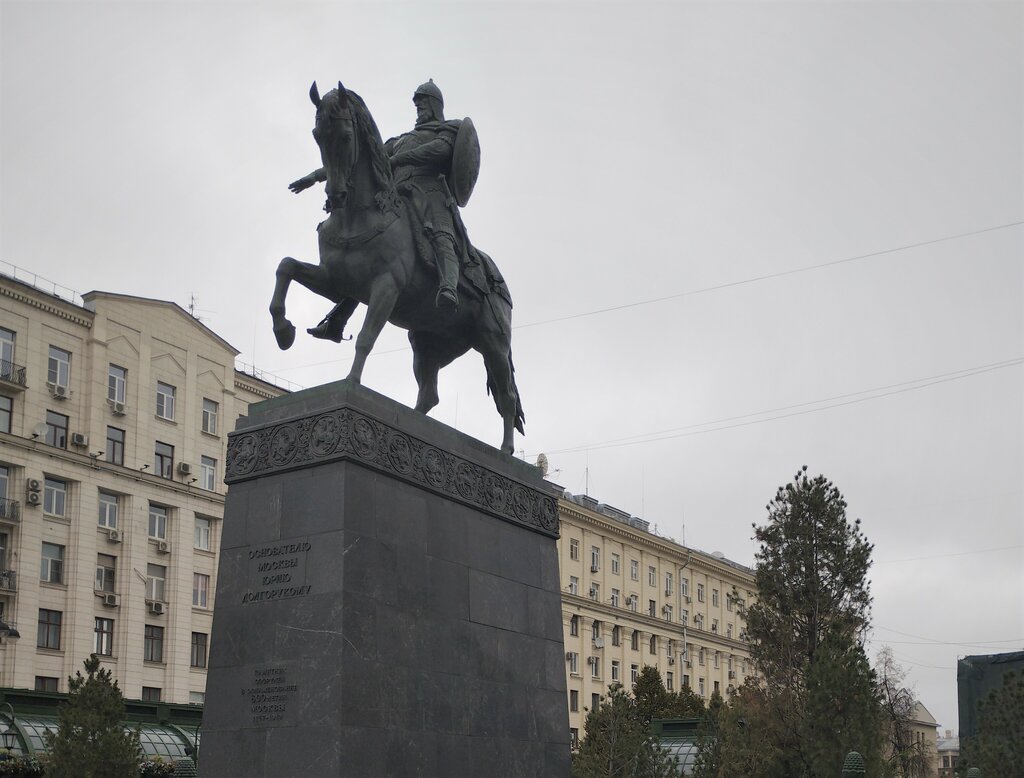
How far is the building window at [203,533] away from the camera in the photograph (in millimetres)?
65731

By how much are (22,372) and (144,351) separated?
7.57 metres

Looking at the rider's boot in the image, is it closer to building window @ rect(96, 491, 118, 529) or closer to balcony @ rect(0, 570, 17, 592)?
balcony @ rect(0, 570, 17, 592)

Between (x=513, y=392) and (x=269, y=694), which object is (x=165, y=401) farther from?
(x=269, y=694)

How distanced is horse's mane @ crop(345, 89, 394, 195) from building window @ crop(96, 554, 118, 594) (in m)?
48.4

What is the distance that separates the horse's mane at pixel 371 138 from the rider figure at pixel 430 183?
0.63 m

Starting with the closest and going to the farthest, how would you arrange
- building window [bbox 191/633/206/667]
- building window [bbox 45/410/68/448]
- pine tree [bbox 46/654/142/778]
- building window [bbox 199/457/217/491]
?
1. pine tree [bbox 46/654/142/778]
2. building window [bbox 45/410/68/448]
3. building window [bbox 191/633/206/667]
4. building window [bbox 199/457/217/491]

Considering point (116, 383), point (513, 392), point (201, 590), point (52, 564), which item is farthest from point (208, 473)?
point (513, 392)

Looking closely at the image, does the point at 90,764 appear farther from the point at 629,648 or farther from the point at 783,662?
the point at 629,648

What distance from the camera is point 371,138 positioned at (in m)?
14.9

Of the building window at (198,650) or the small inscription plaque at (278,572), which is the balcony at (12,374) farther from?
the small inscription plaque at (278,572)

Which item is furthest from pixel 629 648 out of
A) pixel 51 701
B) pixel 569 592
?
pixel 51 701

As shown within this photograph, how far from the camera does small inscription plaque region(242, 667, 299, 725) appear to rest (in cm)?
1273

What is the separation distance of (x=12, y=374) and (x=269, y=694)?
4766 centimetres

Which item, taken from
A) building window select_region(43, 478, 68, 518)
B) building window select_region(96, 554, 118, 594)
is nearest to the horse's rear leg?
building window select_region(43, 478, 68, 518)
